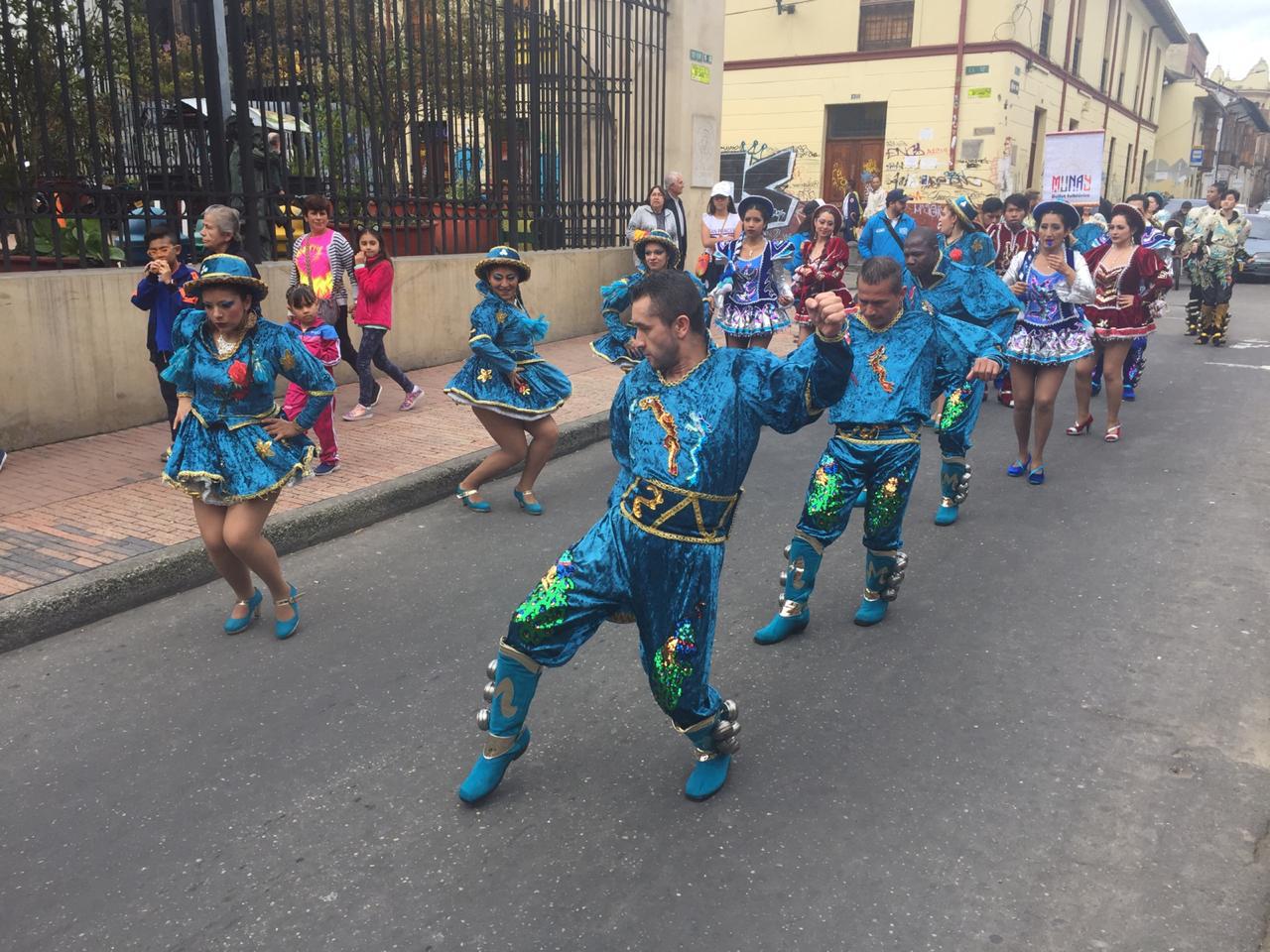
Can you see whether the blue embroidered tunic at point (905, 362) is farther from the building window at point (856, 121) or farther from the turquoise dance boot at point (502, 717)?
the building window at point (856, 121)

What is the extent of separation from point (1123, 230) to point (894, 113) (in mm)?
19471

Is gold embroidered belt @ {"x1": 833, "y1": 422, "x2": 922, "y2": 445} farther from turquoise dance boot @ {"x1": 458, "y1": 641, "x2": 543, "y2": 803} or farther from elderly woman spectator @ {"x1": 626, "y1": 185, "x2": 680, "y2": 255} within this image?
elderly woman spectator @ {"x1": 626, "y1": 185, "x2": 680, "y2": 255}

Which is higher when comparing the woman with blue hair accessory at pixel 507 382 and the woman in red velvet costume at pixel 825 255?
the woman in red velvet costume at pixel 825 255

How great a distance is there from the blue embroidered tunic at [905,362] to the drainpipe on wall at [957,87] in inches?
892

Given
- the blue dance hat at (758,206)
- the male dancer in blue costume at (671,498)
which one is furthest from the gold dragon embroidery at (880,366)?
the blue dance hat at (758,206)

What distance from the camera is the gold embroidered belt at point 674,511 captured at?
9.96 ft

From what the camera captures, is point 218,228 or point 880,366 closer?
point 880,366

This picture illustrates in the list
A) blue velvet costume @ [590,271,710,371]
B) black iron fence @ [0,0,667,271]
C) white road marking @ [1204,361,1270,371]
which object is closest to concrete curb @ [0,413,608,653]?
blue velvet costume @ [590,271,710,371]

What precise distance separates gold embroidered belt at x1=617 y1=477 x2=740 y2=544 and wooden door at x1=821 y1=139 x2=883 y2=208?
2510 centimetres

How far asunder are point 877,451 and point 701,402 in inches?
72.2

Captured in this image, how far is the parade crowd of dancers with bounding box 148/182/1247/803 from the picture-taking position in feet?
9.99

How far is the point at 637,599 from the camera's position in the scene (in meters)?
3.12

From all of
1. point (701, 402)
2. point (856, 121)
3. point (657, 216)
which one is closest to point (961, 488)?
point (701, 402)

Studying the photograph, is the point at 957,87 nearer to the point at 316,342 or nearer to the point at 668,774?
the point at 316,342
